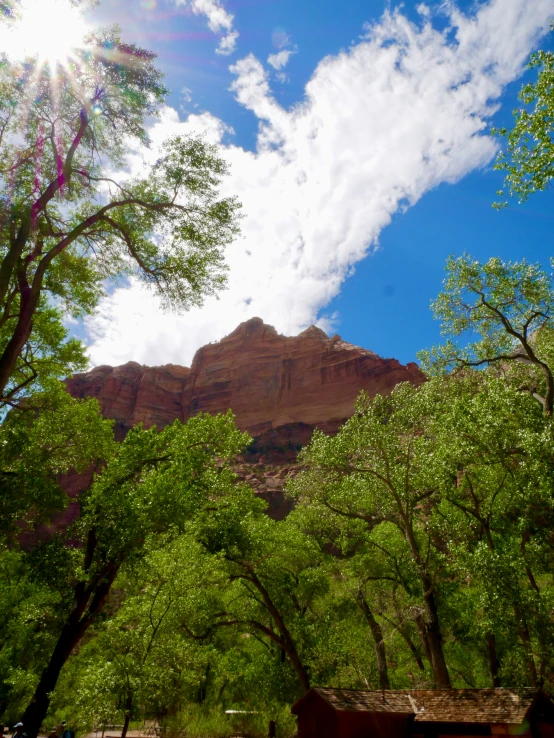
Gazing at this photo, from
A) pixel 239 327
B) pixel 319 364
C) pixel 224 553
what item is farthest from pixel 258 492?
pixel 224 553

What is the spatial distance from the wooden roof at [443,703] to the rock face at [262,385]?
253 ft

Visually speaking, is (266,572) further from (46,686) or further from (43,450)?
(43,450)

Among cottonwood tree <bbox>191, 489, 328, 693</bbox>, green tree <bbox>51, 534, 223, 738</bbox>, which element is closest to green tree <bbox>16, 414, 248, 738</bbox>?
green tree <bbox>51, 534, 223, 738</bbox>

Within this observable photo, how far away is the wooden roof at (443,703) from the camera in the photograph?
1327cm

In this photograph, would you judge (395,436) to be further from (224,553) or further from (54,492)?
(54,492)

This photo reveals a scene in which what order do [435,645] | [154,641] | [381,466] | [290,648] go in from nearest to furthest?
1. [435,645]
2. [154,641]
3. [381,466]
4. [290,648]

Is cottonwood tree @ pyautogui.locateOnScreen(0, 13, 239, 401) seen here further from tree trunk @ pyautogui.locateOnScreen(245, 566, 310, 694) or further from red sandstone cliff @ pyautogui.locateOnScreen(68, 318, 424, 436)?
red sandstone cliff @ pyautogui.locateOnScreen(68, 318, 424, 436)

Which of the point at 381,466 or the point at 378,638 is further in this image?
the point at 378,638

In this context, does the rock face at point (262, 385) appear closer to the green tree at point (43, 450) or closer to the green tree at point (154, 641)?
the green tree at point (154, 641)

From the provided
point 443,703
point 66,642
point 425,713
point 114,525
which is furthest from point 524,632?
point 66,642

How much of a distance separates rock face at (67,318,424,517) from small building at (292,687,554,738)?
7726 centimetres

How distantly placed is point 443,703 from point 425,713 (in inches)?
25.3

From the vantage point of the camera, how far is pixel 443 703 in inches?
573

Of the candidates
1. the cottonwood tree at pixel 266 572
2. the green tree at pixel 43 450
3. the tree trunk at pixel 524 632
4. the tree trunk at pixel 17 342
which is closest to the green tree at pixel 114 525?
the green tree at pixel 43 450
